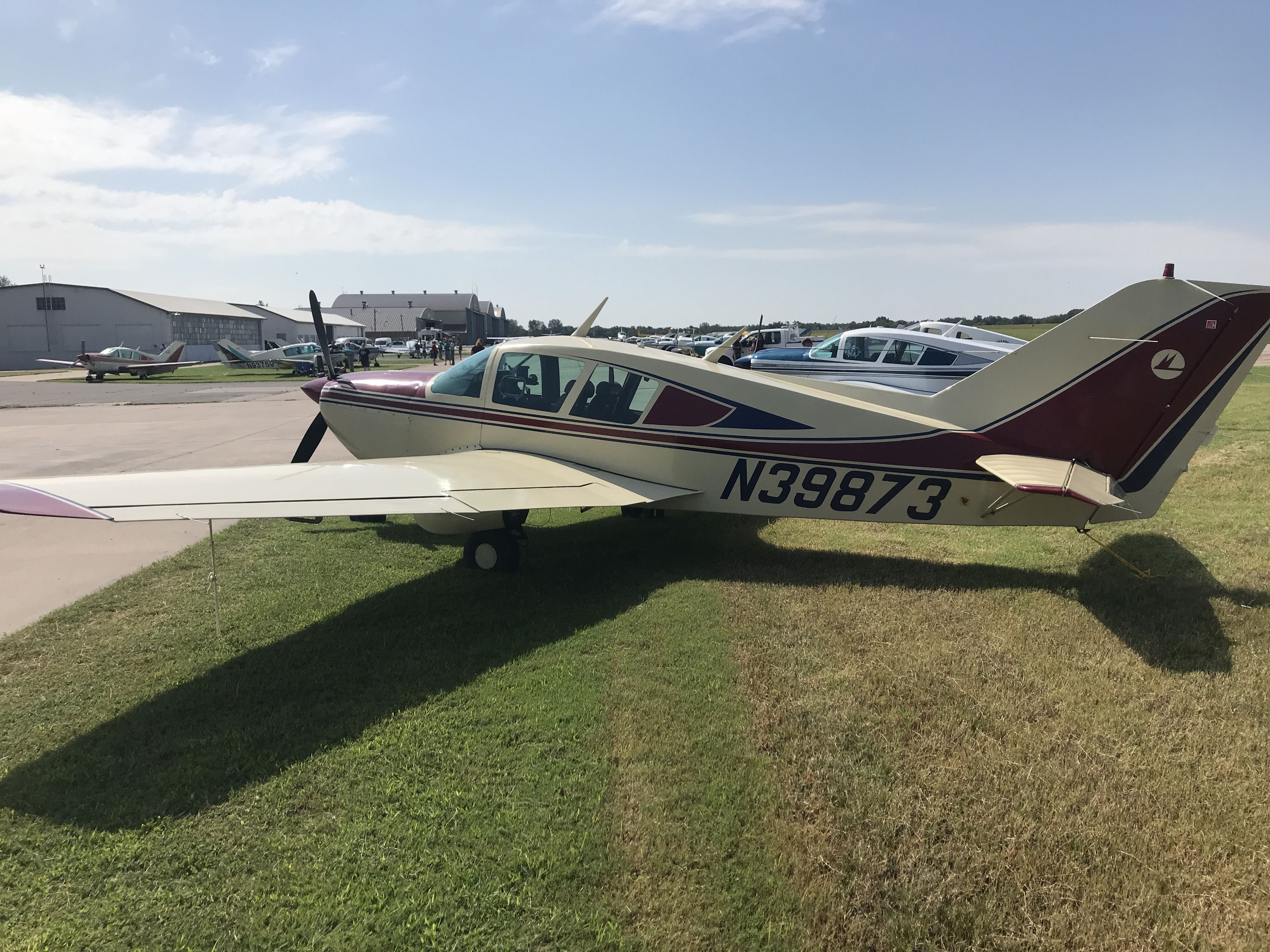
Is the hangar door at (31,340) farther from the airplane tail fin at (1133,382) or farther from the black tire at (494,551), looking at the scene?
the airplane tail fin at (1133,382)

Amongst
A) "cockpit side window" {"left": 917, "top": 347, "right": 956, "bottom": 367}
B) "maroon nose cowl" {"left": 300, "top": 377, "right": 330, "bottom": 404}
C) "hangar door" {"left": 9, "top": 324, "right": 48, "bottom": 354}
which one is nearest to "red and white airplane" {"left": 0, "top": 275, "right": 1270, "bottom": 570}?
"maroon nose cowl" {"left": 300, "top": 377, "right": 330, "bottom": 404}

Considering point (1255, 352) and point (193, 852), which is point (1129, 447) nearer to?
point (1255, 352)

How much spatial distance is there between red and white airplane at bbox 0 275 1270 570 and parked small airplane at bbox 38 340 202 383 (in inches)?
1729

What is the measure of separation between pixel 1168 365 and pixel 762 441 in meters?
3.26

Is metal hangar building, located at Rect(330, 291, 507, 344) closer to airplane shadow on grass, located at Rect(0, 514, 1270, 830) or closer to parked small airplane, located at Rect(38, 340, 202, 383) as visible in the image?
parked small airplane, located at Rect(38, 340, 202, 383)

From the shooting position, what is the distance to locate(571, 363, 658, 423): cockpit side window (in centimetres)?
714

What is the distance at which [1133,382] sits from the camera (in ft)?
18.8

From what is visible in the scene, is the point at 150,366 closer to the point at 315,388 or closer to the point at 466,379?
the point at 315,388

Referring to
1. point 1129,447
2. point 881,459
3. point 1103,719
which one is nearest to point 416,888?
point 1103,719

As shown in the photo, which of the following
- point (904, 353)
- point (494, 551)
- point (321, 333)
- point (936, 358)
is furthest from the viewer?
point (904, 353)

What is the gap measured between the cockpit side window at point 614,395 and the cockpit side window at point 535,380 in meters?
0.19

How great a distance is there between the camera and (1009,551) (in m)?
7.25

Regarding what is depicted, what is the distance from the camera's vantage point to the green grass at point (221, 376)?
39.2 meters

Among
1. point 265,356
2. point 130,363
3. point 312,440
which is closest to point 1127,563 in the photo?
point 312,440
